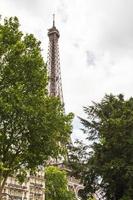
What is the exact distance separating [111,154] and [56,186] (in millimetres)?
58163

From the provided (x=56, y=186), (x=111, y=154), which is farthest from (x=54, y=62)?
(x=111, y=154)

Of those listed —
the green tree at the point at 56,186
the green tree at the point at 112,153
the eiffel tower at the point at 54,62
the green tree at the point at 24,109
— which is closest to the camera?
the green tree at the point at 24,109

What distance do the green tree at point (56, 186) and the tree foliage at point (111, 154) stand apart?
49023mm

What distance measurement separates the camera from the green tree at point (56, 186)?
95125 millimetres

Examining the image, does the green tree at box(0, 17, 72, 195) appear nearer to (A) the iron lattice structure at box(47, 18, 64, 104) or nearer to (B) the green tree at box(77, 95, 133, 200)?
(B) the green tree at box(77, 95, 133, 200)

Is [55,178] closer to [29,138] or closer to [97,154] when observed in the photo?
[97,154]

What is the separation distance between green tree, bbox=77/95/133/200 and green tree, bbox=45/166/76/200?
49.3m

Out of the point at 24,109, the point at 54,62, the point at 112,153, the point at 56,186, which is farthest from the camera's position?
the point at 54,62

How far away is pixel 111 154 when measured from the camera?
143ft

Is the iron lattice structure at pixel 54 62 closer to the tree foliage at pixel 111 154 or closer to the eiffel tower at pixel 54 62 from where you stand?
the eiffel tower at pixel 54 62

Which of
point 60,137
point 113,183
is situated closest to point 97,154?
point 113,183

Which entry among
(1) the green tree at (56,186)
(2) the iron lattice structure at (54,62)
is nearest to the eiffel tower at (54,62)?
(2) the iron lattice structure at (54,62)

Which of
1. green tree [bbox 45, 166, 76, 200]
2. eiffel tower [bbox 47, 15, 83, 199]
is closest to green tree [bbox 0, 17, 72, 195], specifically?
green tree [bbox 45, 166, 76, 200]

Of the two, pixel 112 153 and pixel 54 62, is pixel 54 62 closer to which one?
pixel 54 62
